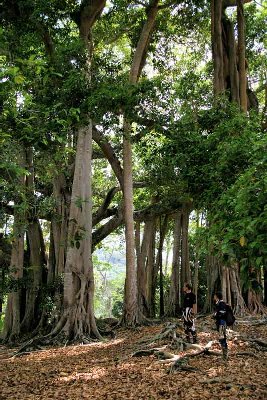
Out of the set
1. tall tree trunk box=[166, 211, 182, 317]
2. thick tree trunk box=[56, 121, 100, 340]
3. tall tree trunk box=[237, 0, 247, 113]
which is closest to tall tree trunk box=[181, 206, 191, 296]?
tall tree trunk box=[166, 211, 182, 317]

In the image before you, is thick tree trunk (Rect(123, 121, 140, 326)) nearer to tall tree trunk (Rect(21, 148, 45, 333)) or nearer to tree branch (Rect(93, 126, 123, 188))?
tree branch (Rect(93, 126, 123, 188))

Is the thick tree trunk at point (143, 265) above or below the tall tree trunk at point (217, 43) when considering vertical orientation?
below

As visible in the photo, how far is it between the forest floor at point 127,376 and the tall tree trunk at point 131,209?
3400mm

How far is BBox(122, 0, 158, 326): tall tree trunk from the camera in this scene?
1188 cm

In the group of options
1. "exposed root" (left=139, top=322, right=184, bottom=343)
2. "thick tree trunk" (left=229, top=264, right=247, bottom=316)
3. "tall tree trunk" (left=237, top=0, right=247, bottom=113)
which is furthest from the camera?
"tall tree trunk" (left=237, top=0, right=247, bottom=113)

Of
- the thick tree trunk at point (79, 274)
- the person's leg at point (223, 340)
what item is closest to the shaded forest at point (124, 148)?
the thick tree trunk at point (79, 274)

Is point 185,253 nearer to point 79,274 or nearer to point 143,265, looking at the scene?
point 143,265

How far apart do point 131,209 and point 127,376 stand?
6.79 m

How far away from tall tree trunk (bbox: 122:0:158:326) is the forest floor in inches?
134

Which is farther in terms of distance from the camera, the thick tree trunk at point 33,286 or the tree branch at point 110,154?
the tree branch at point 110,154

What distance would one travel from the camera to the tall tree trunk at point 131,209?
11883 millimetres

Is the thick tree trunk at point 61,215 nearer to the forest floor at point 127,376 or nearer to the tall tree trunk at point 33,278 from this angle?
the tall tree trunk at point 33,278

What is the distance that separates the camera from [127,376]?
590cm

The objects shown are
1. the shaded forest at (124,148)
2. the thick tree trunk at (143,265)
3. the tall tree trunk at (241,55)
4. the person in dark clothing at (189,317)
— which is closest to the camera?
the shaded forest at (124,148)
